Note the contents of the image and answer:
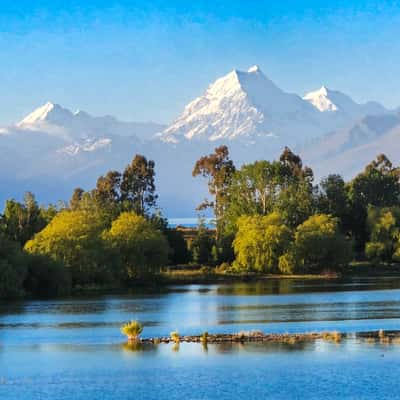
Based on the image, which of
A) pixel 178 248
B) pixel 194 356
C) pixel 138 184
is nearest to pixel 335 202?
pixel 178 248

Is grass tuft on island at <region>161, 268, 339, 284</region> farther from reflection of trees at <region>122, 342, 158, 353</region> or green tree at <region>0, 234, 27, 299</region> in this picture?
reflection of trees at <region>122, 342, 158, 353</region>

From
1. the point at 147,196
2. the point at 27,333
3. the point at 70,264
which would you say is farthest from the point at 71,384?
the point at 147,196

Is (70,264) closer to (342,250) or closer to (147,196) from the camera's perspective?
(342,250)

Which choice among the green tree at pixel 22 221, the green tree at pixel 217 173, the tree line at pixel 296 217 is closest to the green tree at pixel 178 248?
the tree line at pixel 296 217

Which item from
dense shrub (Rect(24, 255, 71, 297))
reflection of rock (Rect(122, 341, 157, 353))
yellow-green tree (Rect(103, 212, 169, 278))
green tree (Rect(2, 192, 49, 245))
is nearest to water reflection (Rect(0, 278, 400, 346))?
reflection of rock (Rect(122, 341, 157, 353))

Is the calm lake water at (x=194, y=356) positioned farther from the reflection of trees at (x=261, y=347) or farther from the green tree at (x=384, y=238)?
the green tree at (x=384, y=238)

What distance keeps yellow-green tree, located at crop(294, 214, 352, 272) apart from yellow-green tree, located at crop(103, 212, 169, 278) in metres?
17.0

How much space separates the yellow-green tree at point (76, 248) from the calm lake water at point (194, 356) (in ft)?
54.4

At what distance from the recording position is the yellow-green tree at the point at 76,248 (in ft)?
307

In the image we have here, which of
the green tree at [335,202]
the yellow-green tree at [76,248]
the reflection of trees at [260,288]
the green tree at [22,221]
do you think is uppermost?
the green tree at [335,202]

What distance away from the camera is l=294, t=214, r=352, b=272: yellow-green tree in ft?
375

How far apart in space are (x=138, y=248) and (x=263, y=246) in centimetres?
1677

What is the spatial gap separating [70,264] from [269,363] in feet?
171

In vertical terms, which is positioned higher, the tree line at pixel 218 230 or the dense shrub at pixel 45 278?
the tree line at pixel 218 230
